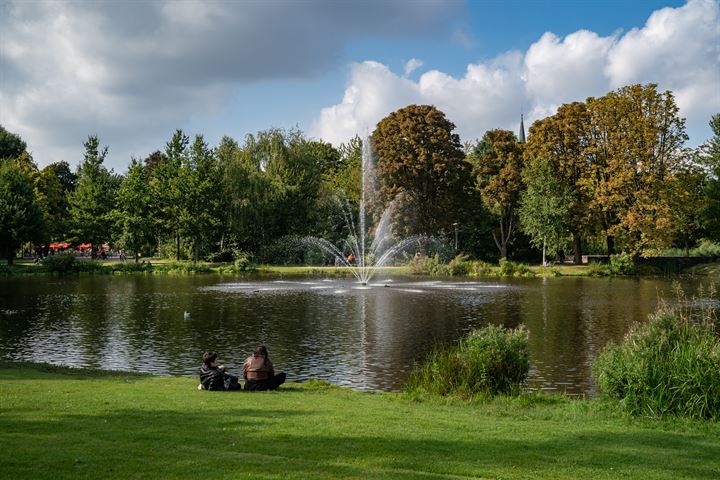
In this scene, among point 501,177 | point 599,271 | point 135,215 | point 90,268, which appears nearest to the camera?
point 599,271

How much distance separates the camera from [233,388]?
15.3 metres

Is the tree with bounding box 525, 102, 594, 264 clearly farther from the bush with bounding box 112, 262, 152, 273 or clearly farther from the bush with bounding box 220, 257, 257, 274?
the bush with bounding box 112, 262, 152, 273

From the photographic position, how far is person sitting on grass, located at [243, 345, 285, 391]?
15.4 m

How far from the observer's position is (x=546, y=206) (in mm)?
64812

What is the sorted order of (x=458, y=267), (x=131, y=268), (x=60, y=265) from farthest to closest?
(x=131, y=268), (x=458, y=267), (x=60, y=265)

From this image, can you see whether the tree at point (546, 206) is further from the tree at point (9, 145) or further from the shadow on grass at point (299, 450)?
the tree at point (9, 145)

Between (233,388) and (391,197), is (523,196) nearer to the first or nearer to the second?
(391,197)

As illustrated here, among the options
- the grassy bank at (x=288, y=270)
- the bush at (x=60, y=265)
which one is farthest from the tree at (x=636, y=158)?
the bush at (x=60, y=265)

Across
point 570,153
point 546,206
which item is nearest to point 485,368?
point 546,206

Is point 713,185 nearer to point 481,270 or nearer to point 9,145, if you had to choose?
point 481,270

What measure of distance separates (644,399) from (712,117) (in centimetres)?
7325

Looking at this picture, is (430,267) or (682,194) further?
(430,267)

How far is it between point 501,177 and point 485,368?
2375 inches

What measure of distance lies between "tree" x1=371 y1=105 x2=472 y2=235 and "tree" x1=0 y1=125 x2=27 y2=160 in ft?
211
